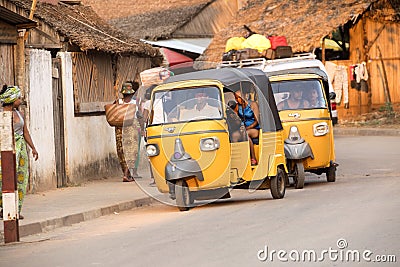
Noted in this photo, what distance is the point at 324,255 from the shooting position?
29.5 ft

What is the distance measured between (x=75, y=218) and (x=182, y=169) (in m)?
1.71

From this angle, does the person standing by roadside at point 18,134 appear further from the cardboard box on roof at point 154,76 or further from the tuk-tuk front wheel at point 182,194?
the cardboard box on roof at point 154,76

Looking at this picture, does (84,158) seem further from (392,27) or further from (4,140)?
(392,27)

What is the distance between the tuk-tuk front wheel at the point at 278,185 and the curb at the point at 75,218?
2.42m

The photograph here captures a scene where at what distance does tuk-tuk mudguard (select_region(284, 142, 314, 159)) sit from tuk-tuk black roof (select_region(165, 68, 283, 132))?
114 cm

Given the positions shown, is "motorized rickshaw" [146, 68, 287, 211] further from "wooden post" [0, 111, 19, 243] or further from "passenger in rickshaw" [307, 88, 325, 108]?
"wooden post" [0, 111, 19, 243]

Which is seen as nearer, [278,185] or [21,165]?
[21,165]

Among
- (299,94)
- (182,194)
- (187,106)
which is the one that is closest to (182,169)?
(182,194)

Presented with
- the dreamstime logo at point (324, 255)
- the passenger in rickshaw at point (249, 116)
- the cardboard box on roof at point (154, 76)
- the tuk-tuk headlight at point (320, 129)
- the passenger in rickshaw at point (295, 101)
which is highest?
the cardboard box on roof at point (154, 76)

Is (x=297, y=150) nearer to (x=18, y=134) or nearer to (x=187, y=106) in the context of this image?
(x=187, y=106)

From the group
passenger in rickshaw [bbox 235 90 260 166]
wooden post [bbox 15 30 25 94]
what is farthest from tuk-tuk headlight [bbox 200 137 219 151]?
wooden post [bbox 15 30 25 94]

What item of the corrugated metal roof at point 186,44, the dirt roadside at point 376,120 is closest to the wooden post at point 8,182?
the dirt roadside at point 376,120

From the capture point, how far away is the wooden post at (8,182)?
1151cm

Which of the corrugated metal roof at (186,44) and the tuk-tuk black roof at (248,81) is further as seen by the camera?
the corrugated metal roof at (186,44)
